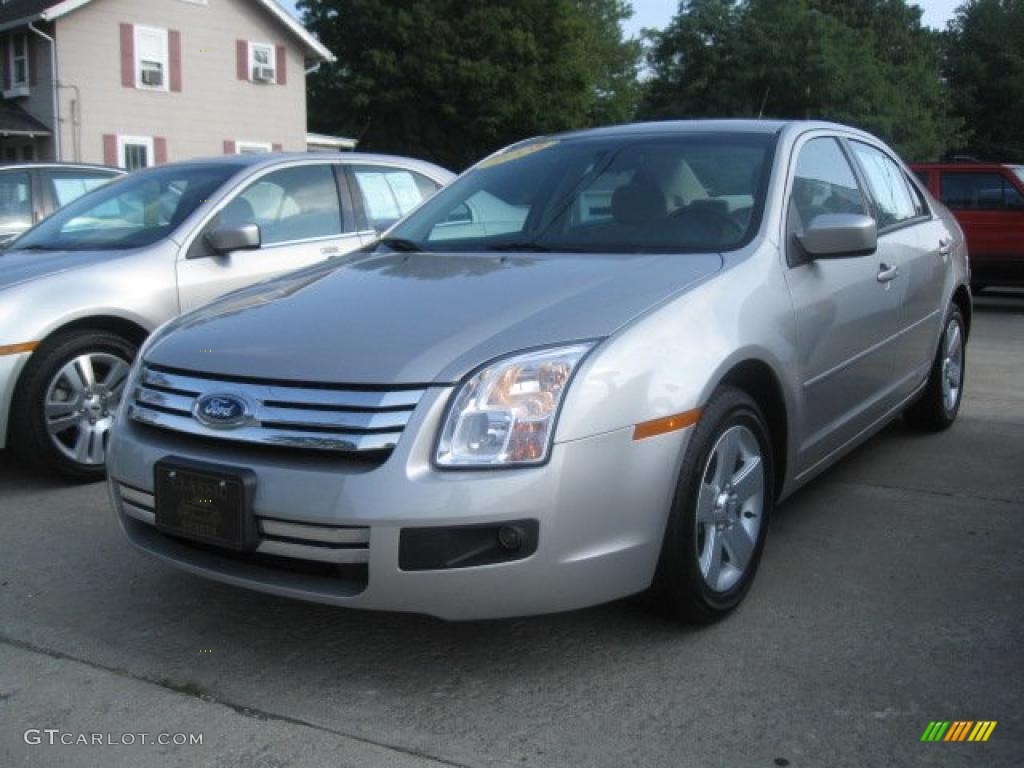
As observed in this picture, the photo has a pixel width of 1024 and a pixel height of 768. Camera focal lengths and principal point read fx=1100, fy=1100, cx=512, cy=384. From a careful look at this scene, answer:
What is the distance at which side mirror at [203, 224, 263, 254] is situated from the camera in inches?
206

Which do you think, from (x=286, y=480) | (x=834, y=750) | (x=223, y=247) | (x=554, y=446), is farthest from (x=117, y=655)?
(x=223, y=247)

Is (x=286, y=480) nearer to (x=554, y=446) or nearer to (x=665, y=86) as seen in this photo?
(x=554, y=446)

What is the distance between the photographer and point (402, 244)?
4242 millimetres

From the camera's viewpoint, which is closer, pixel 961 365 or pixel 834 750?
pixel 834 750

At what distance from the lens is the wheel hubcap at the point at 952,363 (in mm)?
5648

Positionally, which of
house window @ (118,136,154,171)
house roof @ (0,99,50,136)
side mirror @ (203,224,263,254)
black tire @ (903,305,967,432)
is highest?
house roof @ (0,99,50,136)

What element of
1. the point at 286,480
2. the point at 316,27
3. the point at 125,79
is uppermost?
the point at 316,27

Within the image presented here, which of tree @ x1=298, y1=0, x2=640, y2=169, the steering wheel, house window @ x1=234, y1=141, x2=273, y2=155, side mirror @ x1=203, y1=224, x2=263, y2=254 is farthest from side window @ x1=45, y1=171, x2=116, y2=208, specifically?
tree @ x1=298, y1=0, x2=640, y2=169

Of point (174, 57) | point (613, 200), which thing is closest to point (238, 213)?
point (613, 200)

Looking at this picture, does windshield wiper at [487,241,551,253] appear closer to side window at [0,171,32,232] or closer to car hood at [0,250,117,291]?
car hood at [0,250,117,291]

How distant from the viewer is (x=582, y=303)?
311 centimetres

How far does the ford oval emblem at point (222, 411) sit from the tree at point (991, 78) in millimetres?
47427

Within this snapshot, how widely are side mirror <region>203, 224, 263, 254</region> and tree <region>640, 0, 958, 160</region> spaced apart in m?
33.3

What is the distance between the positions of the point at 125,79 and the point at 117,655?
1047 inches
